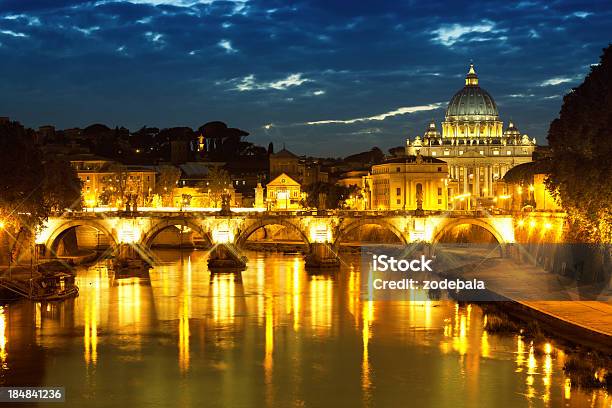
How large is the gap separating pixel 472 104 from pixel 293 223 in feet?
332

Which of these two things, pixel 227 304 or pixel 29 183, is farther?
pixel 29 183

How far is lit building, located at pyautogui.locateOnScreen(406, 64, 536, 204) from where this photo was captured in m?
157

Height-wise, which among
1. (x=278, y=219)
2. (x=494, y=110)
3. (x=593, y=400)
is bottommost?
(x=593, y=400)

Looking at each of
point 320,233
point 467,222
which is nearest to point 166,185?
point 320,233

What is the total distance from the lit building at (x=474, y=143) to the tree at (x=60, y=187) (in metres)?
81.5

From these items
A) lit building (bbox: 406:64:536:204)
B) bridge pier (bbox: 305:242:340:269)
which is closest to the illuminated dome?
lit building (bbox: 406:64:536:204)

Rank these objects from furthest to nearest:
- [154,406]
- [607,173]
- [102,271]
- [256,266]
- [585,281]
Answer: [256,266]
[102,271]
[585,281]
[607,173]
[154,406]

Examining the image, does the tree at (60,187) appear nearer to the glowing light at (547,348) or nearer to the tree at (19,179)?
the tree at (19,179)

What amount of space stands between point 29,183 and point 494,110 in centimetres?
12197

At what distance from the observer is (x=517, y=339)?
37.7 metres

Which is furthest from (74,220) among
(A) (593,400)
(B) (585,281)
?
(A) (593,400)

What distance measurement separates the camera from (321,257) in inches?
2618

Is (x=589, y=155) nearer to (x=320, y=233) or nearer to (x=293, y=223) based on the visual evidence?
(x=320, y=233)

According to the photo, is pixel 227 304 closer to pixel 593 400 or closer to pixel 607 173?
pixel 607 173
